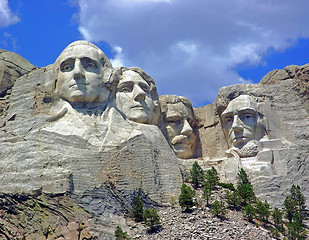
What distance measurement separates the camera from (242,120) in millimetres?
31125

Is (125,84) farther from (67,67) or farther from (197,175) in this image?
(197,175)

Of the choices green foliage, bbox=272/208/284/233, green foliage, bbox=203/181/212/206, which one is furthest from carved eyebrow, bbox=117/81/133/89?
green foliage, bbox=272/208/284/233

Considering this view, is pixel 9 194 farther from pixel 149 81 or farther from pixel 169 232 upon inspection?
pixel 149 81

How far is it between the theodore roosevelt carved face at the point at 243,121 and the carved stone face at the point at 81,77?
16.7 ft

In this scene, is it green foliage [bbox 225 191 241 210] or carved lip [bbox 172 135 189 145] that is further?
carved lip [bbox 172 135 189 145]

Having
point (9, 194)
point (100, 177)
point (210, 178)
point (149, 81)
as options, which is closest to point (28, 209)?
point (9, 194)

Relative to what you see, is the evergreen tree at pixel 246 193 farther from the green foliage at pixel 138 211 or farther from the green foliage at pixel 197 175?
the green foliage at pixel 138 211

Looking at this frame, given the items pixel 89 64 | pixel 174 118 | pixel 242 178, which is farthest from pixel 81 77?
pixel 242 178

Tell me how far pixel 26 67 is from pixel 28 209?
6693mm

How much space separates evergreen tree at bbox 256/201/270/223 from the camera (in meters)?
26.6

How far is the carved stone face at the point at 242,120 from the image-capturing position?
30.9 metres

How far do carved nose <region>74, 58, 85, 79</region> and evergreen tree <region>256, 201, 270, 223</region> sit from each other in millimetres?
7183

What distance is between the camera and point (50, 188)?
25.9 meters

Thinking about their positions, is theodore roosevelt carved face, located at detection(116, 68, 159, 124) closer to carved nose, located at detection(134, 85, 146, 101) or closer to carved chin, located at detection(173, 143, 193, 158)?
carved nose, located at detection(134, 85, 146, 101)
